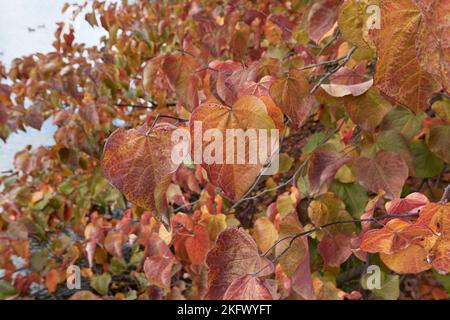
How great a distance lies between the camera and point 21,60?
57.3 inches

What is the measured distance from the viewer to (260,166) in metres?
0.35

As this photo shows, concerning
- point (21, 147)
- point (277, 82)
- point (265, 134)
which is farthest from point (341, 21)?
point (21, 147)

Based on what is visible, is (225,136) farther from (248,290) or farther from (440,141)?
(440,141)

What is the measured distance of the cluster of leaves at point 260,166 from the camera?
1.17 ft

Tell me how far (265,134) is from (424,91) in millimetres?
123

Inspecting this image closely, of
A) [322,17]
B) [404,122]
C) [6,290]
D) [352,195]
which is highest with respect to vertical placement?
[322,17]

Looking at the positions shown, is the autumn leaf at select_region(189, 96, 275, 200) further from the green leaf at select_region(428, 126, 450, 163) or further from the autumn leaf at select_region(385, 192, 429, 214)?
the green leaf at select_region(428, 126, 450, 163)

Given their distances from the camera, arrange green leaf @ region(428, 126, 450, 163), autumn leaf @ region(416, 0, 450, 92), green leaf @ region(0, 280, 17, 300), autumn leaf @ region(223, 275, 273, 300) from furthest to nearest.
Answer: green leaf @ region(0, 280, 17, 300) < green leaf @ region(428, 126, 450, 163) < autumn leaf @ region(223, 275, 273, 300) < autumn leaf @ region(416, 0, 450, 92)

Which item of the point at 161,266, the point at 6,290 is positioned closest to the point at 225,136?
the point at 161,266

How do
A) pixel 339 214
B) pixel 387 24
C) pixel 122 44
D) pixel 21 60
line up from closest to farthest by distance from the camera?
pixel 387 24, pixel 339 214, pixel 21 60, pixel 122 44

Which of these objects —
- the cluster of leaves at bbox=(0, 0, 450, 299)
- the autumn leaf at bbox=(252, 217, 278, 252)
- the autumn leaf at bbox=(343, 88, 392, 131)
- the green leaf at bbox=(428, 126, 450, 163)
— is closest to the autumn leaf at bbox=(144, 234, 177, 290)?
the cluster of leaves at bbox=(0, 0, 450, 299)

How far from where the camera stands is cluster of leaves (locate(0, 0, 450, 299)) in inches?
14.0

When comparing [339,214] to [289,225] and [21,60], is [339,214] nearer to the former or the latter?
[289,225]

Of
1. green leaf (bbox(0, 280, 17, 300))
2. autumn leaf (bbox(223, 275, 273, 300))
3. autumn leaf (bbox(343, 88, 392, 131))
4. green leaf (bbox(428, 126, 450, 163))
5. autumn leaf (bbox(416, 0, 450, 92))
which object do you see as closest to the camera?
autumn leaf (bbox(416, 0, 450, 92))
